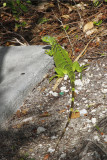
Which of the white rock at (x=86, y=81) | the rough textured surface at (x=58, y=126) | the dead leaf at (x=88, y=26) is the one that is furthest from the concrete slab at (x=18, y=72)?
the dead leaf at (x=88, y=26)

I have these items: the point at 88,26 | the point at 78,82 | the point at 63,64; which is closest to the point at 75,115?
the point at 78,82

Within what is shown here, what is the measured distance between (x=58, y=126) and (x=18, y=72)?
1.24 metres

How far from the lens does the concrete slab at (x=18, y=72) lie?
9.57 ft

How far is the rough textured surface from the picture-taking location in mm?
2240

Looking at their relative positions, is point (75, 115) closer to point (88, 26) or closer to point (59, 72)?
point (59, 72)

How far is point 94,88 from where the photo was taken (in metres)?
3.13

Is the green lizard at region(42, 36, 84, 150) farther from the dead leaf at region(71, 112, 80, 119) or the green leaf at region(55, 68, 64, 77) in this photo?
the dead leaf at region(71, 112, 80, 119)

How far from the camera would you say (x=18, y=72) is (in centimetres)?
352

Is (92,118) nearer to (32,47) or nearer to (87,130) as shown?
(87,130)

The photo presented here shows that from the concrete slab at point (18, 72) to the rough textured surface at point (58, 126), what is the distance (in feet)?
0.38

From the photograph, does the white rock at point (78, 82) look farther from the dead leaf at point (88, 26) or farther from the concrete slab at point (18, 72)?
the dead leaf at point (88, 26)

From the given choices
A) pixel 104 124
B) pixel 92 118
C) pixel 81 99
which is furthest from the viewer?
pixel 81 99

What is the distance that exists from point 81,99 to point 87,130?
23.6 inches

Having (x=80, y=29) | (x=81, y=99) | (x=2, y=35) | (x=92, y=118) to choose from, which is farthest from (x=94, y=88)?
(x=2, y=35)
